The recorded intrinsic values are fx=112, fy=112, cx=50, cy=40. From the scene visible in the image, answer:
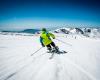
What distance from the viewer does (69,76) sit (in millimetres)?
4957

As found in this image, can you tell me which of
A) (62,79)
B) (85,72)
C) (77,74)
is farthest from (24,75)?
(85,72)

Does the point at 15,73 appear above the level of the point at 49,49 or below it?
above

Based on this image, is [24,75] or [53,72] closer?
[24,75]

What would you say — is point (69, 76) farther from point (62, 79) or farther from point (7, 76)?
point (7, 76)

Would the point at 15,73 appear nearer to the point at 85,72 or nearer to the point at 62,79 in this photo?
the point at 62,79

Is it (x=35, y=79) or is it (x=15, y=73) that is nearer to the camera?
(x=35, y=79)

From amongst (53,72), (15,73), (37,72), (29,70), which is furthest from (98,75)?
(15,73)

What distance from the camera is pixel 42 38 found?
10.7m

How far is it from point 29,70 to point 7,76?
1.10 meters

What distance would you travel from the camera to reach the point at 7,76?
477 cm

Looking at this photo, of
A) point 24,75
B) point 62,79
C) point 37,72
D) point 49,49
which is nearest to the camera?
point 62,79

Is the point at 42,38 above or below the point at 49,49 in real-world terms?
above

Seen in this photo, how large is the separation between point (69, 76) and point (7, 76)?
269 centimetres

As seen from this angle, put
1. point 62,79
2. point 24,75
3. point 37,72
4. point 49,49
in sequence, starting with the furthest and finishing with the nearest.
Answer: point 49,49
point 37,72
point 24,75
point 62,79
